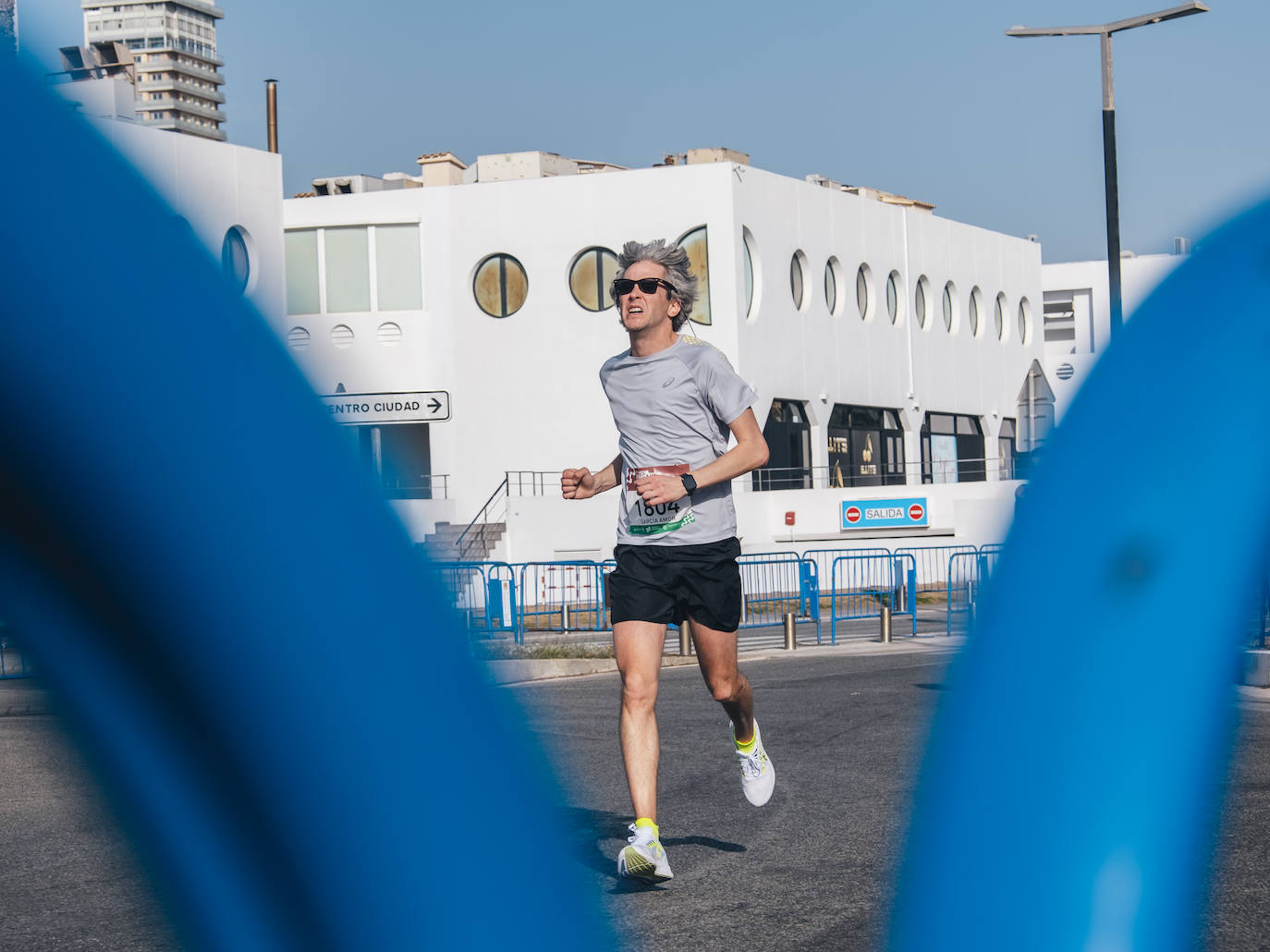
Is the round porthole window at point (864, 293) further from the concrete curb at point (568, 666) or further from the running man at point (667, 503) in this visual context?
the running man at point (667, 503)

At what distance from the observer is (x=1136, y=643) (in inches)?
36.6

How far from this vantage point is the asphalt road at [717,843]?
1970 millimetres

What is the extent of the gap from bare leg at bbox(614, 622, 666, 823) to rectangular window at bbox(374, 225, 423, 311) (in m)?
38.7

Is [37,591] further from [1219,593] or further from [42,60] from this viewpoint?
[1219,593]

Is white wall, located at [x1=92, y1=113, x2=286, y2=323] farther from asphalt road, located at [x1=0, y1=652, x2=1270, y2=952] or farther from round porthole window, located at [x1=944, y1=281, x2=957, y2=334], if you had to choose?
round porthole window, located at [x1=944, y1=281, x2=957, y2=334]

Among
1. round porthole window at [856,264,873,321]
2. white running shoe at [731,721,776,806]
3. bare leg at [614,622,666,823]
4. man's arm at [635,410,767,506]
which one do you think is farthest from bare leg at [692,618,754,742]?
round porthole window at [856,264,873,321]

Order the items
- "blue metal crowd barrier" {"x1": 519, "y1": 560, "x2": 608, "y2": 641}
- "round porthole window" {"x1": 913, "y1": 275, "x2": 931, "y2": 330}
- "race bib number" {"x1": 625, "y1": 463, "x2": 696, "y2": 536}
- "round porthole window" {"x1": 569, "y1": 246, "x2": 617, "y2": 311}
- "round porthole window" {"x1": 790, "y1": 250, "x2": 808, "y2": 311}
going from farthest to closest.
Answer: "round porthole window" {"x1": 913, "y1": 275, "x2": 931, "y2": 330} → "round porthole window" {"x1": 790, "y1": 250, "x2": 808, "y2": 311} → "round porthole window" {"x1": 569, "y1": 246, "x2": 617, "y2": 311} → "blue metal crowd barrier" {"x1": 519, "y1": 560, "x2": 608, "y2": 641} → "race bib number" {"x1": 625, "y1": 463, "x2": 696, "y2": 536}

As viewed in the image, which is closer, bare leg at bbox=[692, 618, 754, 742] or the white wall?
the white wall

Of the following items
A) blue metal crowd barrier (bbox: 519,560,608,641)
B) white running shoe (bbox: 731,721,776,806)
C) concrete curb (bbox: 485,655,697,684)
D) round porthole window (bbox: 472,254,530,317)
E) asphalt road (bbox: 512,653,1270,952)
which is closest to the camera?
asphalt road (bbox: 512,653,1270,952)

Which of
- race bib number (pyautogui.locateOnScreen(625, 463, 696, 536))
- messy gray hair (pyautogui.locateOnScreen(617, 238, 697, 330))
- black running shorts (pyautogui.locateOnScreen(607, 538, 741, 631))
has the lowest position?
black running shorts (pyautogui.locateOnScreen(607, 538, 741, 631))

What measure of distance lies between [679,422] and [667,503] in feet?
0.93

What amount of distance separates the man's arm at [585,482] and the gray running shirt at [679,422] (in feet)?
0.28

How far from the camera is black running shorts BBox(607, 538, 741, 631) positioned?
15.3 ft

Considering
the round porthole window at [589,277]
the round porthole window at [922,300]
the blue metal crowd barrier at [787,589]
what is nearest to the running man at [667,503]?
the blue metal crowd barrier at [787,589]
